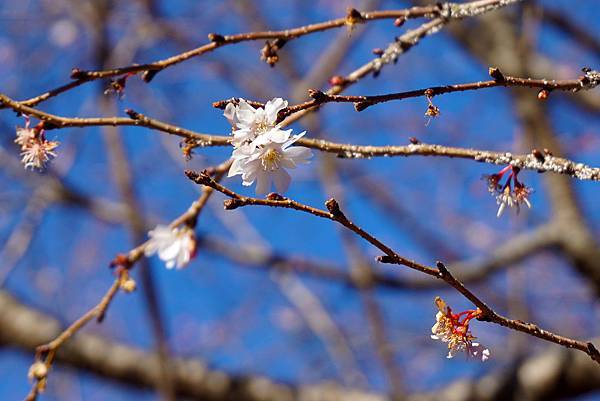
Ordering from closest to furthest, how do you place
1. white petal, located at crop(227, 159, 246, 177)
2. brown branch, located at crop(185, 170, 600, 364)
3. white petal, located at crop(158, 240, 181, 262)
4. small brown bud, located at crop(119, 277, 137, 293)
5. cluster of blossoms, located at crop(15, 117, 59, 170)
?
1. brown branch, located at crop(185, 170, 600, 364)
2. white petal, located at crop(227, 159, 246, 177)
3. cluster of blossoms, located at crop(15, 117, 59, 170)
4. small brown bud, located at crop(119, 277, 137, 293)
5. white petal, located at crop(158, 240, 181, 262)

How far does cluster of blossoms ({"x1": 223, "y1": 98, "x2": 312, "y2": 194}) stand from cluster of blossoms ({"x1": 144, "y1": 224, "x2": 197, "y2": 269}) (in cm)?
38

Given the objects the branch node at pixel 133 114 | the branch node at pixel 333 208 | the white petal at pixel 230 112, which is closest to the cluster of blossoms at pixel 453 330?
the branch node at pixel 333 208

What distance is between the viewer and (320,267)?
272 centimetres

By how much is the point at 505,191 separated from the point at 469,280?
1.71 meters

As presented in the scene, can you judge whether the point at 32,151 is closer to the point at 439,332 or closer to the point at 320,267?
the point at 439,332

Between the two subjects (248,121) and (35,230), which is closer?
(248,121)

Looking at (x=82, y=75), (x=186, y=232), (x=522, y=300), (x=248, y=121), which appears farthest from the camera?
(x=522, y=300)

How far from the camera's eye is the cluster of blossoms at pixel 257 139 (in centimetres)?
70

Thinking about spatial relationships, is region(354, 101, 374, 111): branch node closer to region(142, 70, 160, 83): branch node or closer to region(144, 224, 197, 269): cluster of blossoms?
region(142, 70, 160, 83): branch node

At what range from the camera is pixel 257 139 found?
702mm

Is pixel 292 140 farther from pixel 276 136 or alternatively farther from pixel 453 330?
pixel 453 330

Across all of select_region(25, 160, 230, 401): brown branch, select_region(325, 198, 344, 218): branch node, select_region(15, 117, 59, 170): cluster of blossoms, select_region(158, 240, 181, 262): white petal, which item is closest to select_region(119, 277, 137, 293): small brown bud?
select_region(25, 160, 230, 401): brown branch

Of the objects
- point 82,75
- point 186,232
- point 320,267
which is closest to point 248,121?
point 82,75

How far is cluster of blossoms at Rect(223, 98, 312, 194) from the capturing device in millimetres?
703
